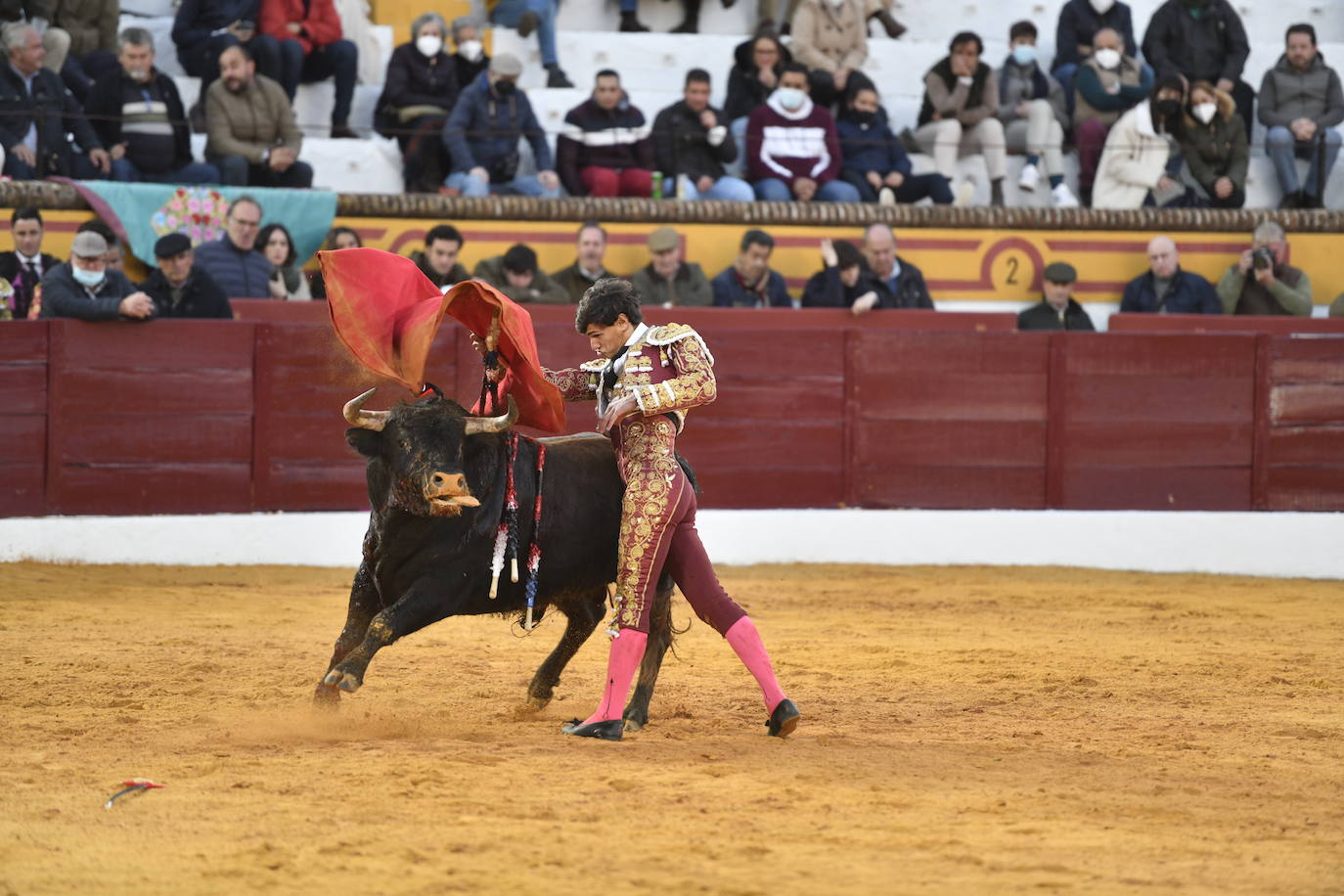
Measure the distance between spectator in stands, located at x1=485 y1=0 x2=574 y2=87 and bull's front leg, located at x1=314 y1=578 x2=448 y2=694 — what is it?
23.8 feet

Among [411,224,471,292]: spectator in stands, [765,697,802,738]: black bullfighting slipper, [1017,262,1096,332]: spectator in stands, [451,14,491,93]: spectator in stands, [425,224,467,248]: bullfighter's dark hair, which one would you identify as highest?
[451,14,491,93]: spectator in stands

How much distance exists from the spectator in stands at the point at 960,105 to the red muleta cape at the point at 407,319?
6.98m

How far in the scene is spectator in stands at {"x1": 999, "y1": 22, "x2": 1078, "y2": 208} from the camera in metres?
11.3

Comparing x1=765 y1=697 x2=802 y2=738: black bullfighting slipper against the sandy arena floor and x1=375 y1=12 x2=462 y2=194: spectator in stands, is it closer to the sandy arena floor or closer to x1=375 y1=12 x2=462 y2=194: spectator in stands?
the sandy arena floor

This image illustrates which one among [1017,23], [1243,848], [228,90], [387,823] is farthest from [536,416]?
[1017,23]

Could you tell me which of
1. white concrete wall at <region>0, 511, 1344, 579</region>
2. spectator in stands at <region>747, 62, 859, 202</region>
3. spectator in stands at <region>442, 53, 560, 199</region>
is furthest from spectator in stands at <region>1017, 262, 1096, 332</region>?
spectator in stands at <region>442, 53, 560, 199</region>

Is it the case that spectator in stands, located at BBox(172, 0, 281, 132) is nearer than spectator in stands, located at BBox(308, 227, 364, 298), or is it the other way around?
spectator in stands, located at BBox(308, 227, 364, 298)

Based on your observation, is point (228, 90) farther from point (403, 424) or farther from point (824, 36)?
point (403, 424)

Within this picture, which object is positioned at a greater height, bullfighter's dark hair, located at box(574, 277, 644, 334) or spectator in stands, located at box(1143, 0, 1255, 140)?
spectator in stands, located at box(1143, 0, 1255, 140)

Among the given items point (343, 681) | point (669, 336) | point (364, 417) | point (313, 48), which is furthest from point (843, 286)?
point (343, 681)

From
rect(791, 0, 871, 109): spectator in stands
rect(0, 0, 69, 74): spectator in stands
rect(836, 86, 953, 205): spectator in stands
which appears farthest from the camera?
rect(791, 0, 871, 109): spectator in stands

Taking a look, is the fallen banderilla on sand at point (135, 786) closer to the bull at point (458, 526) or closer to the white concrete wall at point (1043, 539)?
the bull at point (458, 526)

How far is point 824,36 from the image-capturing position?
445 inches

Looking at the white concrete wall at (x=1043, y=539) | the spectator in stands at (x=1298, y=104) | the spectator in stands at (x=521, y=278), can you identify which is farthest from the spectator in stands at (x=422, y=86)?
the spectator in stands at (x=1298, y=104)
